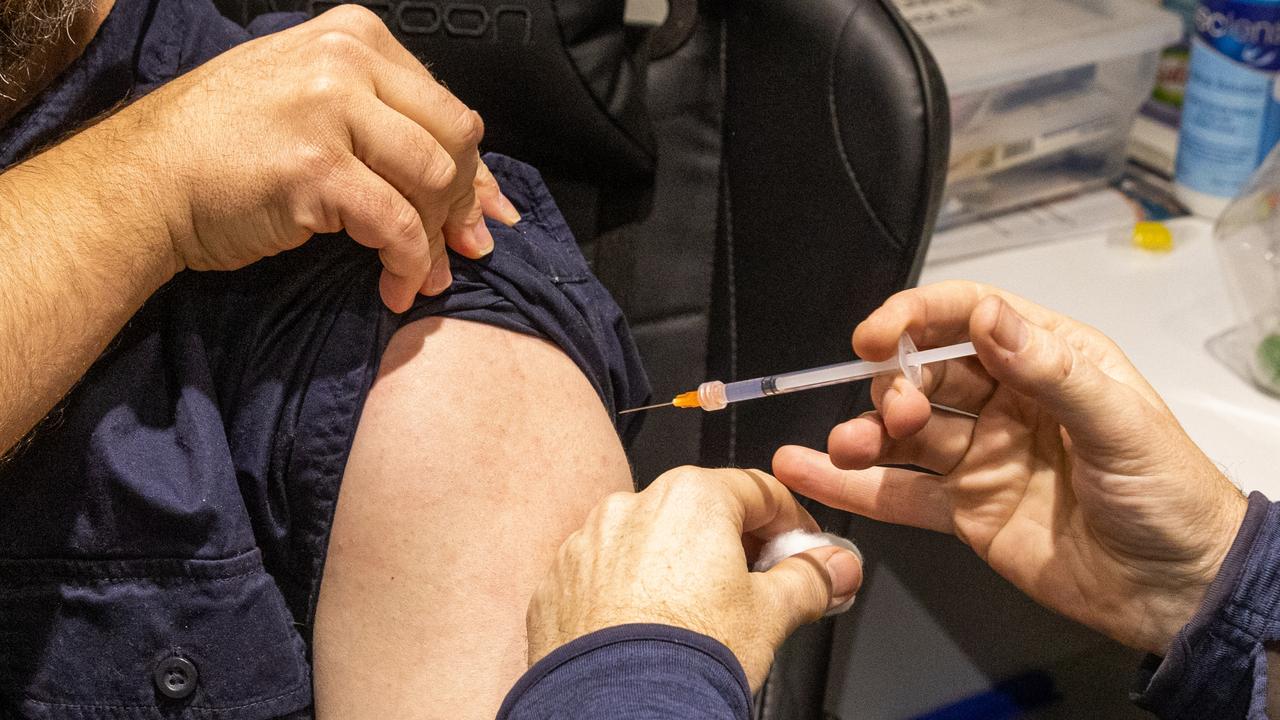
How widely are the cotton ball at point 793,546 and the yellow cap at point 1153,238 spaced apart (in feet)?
3.03

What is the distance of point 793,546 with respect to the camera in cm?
99

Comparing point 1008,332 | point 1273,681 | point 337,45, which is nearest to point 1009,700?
point 1273,681

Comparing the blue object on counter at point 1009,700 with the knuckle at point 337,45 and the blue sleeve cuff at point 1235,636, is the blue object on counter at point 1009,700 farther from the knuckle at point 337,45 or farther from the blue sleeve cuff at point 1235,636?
the knuckle at point 337,45

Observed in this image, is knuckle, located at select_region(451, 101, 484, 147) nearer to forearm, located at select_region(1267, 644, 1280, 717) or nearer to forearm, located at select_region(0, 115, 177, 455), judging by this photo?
forearm, located at select_region(0, 115, 177, 455)

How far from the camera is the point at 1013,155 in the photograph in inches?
68.6

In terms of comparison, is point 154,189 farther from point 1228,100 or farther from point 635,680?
point 1228,100

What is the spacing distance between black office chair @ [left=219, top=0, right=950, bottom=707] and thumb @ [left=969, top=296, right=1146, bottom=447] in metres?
0.29

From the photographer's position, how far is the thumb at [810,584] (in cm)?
89

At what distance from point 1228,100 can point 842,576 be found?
3.67 ft

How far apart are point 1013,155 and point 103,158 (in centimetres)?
128

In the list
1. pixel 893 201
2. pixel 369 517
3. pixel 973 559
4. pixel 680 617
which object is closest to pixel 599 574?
pixel 680 617

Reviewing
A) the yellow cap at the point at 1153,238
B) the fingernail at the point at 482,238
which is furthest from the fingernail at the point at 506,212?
the yellow cap at the point at 1153,238

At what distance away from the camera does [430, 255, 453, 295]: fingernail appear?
3.11 feet

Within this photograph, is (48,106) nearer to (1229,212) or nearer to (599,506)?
(599,506)
